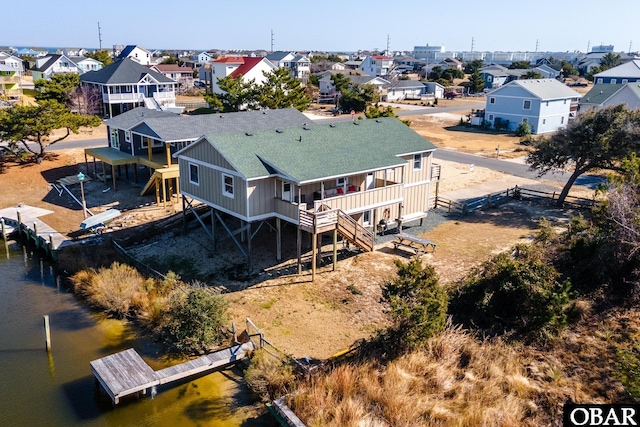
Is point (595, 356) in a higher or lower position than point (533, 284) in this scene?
lower

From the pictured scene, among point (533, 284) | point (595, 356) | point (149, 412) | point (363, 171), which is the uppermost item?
point (363, 171)

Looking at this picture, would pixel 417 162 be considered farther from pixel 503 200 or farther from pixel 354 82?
pixel 354 82

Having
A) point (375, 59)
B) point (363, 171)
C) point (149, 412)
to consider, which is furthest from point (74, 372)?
point (375, 59)

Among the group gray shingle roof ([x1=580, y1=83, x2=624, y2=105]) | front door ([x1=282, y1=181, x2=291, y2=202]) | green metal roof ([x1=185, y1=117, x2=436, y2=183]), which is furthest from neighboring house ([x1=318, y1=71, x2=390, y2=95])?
front door ([x1=282, y1=181, x2=291, y2=202])

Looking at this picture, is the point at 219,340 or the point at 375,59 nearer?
the point at 219,340

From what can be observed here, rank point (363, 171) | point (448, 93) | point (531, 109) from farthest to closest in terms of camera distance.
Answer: point (448, 93), point (531, 109), point (363, 171)

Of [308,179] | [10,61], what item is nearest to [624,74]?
[308,179]

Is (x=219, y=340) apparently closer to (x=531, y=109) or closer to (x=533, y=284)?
(x=533, y=284)
